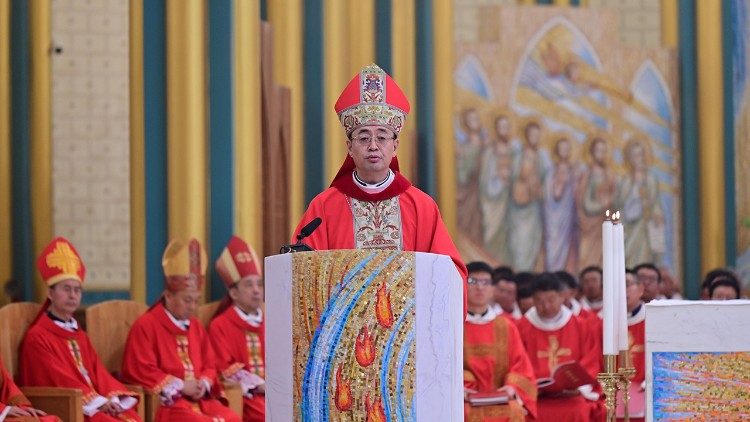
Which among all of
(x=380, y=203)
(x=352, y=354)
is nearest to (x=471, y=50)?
(x=380, y=203)

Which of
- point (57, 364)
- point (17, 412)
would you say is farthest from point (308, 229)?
point (57, 364)

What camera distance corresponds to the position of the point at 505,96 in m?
13.7

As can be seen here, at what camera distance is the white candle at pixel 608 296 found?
386 cm

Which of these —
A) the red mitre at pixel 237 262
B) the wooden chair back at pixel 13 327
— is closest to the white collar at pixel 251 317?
the red mitre at pixel 237 262

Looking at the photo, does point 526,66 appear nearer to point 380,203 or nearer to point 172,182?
point 172,182

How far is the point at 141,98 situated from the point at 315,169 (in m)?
3.15

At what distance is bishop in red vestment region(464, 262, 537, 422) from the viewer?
27.8 feet

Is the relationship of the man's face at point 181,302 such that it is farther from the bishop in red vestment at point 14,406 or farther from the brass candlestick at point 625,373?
the brass candlestick at point 625,373

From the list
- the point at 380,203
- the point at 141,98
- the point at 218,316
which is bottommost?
the point at 218,316

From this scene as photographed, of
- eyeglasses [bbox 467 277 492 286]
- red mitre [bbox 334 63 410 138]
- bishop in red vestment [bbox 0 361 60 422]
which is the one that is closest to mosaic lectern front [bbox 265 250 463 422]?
red mitre [bbox 334 63 410 138]

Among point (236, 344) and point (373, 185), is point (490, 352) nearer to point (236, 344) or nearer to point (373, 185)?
point (236, 344)

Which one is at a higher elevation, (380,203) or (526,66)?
(526,66)

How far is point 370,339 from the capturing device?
4.12m

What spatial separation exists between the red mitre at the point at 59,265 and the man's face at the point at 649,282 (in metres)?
4.06
